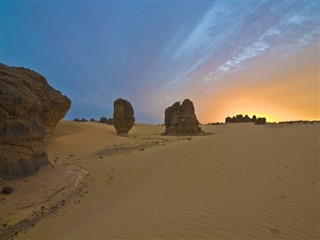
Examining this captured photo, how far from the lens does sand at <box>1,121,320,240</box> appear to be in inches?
180

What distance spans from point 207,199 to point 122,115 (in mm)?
28339

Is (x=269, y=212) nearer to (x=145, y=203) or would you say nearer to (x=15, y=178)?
(x=145, y=203)

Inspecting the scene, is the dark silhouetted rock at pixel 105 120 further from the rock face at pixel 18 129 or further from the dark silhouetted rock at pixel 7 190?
the dark silhouetted rock at pixel 7 190

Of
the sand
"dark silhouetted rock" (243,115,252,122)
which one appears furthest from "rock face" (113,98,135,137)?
"dark silhouetted rock" (243,115,252,122)

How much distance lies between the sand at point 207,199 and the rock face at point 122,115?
22585 millimetres

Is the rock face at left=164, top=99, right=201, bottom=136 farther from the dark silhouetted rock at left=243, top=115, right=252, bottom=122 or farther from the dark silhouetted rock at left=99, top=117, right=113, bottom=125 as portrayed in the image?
the dark silhouetted rock at left=243, top=115, right=252, bottom=122

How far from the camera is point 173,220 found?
5047mm

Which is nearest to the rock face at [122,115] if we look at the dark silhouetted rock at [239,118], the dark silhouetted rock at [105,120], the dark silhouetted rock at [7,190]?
the dark silhouetted rock at [105,120]

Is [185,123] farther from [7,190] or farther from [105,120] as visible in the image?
[105,120]

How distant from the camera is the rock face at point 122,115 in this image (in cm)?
3356

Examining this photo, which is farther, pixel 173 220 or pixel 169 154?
pixel 169 154

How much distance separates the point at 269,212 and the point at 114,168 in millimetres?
7818

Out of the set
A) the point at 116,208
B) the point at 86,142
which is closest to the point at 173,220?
the point at 116,208

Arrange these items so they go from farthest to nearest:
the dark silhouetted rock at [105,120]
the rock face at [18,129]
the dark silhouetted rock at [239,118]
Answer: the dark silhouetted rock at [239,118], the dark silhouetted rock at [105,120], the rock face at [18,129]
